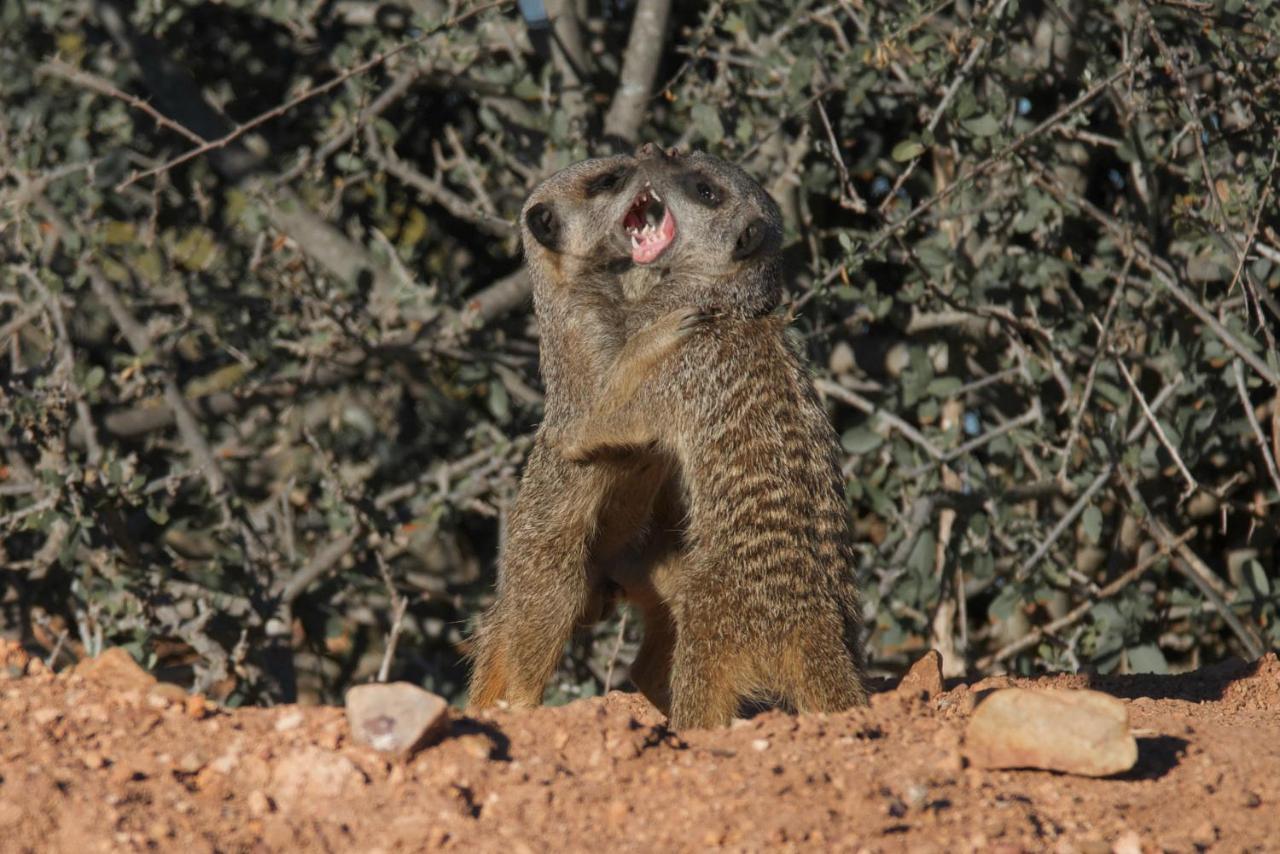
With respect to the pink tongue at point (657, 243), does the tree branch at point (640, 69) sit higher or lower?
higher

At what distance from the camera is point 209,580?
5105mm

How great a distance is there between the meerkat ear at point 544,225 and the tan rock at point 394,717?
1.81 metres

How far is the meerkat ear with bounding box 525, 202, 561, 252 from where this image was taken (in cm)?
419

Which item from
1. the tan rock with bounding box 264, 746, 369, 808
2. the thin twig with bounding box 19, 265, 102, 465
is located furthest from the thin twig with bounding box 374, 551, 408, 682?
the tan rock with bounding box 264, 746, 369, 808

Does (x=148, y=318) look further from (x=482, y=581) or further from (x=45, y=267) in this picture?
(x=482, y=581)

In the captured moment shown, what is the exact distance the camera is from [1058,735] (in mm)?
2664

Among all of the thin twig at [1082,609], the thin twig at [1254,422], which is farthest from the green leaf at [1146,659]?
the thin twig at [1254,422]

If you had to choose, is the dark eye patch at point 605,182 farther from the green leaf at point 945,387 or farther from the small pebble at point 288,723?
the small pebble at point 288,723

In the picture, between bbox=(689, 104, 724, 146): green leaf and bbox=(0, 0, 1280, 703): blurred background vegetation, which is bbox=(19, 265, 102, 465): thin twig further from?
bbox=(689, 104, 724, 146): green leaf

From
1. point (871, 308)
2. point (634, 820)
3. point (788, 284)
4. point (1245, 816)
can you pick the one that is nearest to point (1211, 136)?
point (871, 308)

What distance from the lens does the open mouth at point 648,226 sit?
4.02m

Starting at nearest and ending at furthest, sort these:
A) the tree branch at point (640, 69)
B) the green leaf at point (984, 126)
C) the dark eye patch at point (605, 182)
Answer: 1. the dark eye patch at point (605, 182)
2. the green leaf at point (984, 126)
3. the tree branch at point (640, 69)

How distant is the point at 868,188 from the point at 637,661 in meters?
2.50

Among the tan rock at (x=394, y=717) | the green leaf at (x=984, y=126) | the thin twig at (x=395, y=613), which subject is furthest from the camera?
the green leaf at (x=984, y=126)
